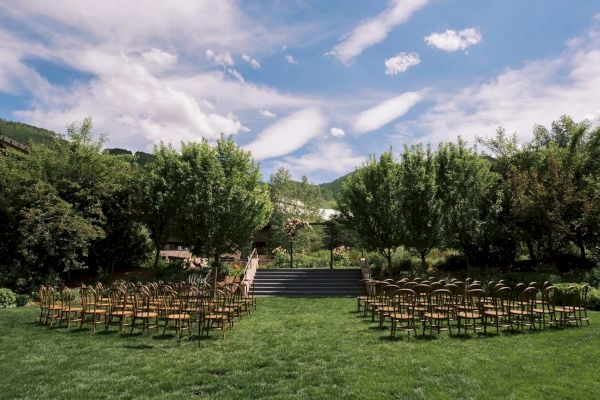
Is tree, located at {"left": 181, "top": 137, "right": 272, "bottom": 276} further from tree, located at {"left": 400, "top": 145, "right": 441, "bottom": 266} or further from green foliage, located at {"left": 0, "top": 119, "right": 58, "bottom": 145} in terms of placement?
green foliage, located at {"left": 0, "top": 119, "right": 58, "bottom": 145}

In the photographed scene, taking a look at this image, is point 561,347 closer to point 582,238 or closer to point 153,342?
point 153,342

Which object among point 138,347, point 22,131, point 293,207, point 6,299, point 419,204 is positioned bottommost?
point 138,347

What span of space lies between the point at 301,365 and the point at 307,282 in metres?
13.5

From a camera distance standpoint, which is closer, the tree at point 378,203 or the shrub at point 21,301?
the shrub at point 21,301

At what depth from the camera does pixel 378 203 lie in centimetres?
2067

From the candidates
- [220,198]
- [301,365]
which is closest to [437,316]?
[301,365]

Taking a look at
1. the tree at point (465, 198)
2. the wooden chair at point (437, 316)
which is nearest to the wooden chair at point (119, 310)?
the wooden chair at point (437, 316)

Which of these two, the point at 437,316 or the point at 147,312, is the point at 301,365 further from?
the point at 147,312

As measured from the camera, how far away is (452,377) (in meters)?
6.22

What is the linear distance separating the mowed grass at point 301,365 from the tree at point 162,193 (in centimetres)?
1153

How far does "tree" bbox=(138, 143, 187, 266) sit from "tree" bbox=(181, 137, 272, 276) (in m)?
0.42

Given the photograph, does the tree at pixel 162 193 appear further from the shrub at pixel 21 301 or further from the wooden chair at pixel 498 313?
→ the wooden chair at pixel 498 313

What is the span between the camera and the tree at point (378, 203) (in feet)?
67.5

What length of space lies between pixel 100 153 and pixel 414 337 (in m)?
19.9
